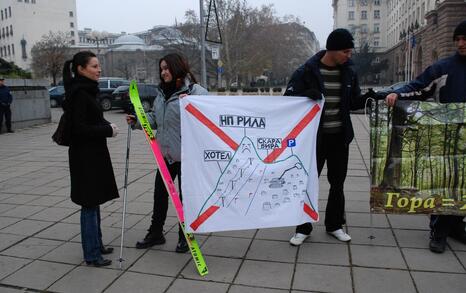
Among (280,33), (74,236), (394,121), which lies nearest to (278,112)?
(394,121)

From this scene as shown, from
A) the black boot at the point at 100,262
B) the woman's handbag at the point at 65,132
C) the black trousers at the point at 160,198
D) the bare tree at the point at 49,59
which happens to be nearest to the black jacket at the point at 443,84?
the black trousers at the point at 160,198

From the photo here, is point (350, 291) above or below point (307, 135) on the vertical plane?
below

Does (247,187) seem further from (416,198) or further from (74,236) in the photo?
(74,236)

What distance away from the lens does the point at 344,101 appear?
4043 millimetres

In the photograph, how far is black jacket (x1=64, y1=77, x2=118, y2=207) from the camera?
139 inches

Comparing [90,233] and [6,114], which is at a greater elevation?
[6,114]

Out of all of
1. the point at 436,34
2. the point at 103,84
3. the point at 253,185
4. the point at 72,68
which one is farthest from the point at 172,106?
the point at 436,34

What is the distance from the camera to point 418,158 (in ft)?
12.8

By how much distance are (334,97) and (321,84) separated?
0.68 ft

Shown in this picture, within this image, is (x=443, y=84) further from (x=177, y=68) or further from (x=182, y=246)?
(x=182, y=246)

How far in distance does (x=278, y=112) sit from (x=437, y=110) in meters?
1.40

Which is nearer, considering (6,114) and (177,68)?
(177,68)

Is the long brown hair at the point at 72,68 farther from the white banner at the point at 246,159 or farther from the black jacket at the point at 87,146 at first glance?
the white banner at the point at 246,159

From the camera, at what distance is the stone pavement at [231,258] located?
3.39m
